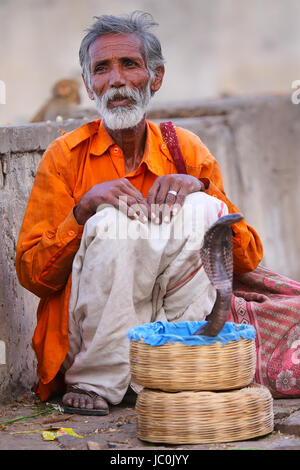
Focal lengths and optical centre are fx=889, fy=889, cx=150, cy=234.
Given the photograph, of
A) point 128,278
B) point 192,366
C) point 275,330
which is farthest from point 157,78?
point 192,366

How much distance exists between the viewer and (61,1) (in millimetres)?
9320

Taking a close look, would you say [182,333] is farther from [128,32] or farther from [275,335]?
[128,32]

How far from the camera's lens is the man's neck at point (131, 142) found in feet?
14.1

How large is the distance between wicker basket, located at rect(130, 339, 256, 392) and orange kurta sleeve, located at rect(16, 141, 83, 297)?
2.73 feet

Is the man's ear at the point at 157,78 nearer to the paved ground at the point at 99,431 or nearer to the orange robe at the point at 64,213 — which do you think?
the orange robe at the point at 64,213

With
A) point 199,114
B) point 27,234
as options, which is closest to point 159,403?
point 27,234

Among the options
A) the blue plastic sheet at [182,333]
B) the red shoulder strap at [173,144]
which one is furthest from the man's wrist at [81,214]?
the blue plastic sheet at [182,333]

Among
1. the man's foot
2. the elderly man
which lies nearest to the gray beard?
the elderly man

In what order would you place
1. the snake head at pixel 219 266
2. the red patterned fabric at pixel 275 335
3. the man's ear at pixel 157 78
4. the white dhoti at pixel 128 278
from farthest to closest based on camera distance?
the man's ear at pixel 157 78
the red patterned fabric at pixel 275 335
the white dhoti at pixel 128 278
the snake head at pixel 219 266

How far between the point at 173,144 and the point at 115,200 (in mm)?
657

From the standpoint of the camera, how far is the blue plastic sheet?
10.5 ft

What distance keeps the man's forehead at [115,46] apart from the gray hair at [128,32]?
0.08ft

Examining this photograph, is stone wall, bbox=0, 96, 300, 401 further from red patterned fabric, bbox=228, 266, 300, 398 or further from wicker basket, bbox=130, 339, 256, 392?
wicker basket, bbox=130, 339, 256, 392

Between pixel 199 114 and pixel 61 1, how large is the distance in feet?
9.18
